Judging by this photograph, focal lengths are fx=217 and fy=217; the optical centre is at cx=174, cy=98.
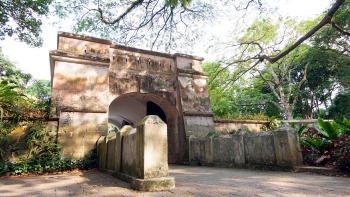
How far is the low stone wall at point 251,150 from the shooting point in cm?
493

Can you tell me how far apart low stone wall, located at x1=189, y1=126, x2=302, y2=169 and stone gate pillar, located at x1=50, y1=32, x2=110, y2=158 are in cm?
353

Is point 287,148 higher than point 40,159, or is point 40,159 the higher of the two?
point 287,148

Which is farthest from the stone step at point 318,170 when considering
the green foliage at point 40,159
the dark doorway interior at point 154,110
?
the dark doorway interior at point 154,110

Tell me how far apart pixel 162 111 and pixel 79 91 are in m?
3.95

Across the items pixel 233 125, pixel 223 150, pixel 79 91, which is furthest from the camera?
pixel 233 125

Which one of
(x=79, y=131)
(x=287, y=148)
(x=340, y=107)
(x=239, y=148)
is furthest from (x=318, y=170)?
(x=340, y=107)

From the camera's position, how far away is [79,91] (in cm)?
752

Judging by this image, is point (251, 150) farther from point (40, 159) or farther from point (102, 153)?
point (40, 159)

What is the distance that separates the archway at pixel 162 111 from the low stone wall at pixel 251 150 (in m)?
1.19

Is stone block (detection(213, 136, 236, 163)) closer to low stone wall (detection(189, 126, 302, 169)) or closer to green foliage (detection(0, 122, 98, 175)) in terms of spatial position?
low stone wall (detection(189, 126, 302, 169))

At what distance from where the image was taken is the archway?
8.91m

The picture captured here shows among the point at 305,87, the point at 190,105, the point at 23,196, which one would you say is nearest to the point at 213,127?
the point at 190,105

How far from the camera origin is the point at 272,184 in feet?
11.5

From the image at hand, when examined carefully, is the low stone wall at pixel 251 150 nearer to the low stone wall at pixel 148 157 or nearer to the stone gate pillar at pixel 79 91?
the low stone wall at pixel 148 157
